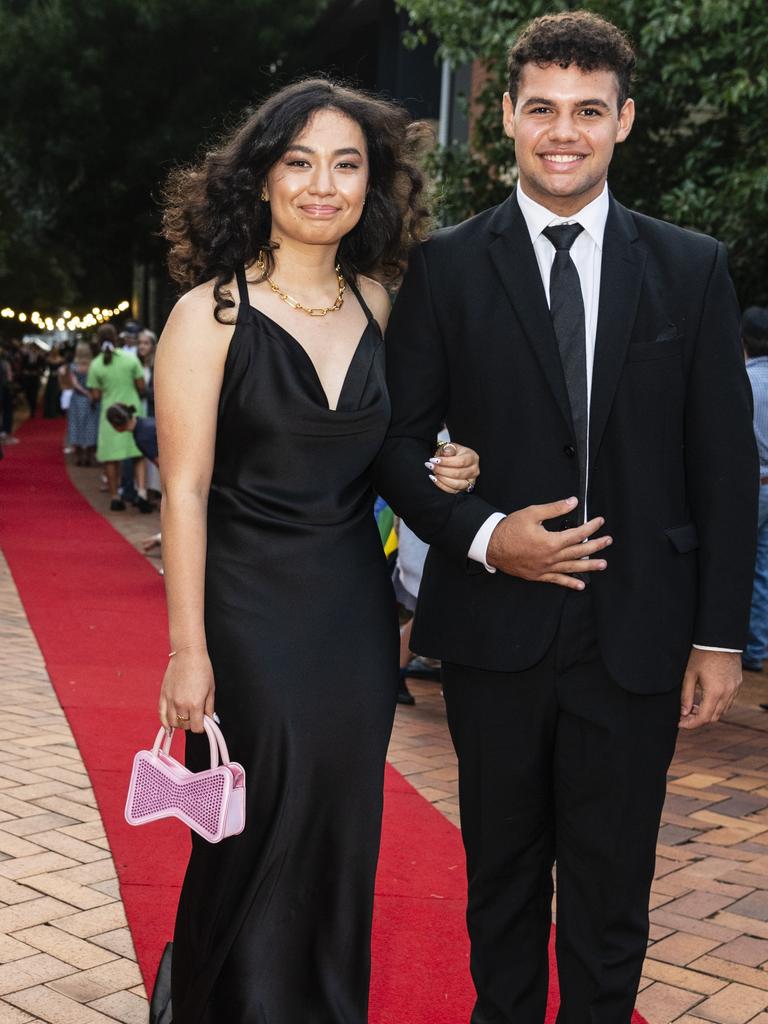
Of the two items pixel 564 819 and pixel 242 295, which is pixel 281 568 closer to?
pixel 242 295

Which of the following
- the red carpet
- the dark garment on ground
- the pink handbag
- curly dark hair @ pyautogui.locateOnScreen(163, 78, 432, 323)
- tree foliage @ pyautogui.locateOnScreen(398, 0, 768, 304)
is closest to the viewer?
the pink handbag

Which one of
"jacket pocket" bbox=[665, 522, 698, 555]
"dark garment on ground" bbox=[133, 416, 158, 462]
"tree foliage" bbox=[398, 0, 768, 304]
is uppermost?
"tree foliage" bbox=[398, 0, 768, 304]

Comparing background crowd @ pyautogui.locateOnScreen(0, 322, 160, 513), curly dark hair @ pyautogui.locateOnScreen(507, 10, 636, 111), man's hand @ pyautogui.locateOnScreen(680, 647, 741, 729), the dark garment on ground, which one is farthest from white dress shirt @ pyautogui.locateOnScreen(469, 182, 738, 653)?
background crowd @ pyautogui.locateOnScreen(0, 322, 160, 513)

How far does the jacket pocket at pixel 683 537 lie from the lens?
267 centimetres

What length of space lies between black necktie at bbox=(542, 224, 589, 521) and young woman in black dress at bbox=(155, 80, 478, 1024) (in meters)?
0.23

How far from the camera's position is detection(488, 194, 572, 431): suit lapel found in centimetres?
266

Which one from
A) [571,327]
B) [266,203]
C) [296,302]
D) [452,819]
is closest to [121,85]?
[452,819]

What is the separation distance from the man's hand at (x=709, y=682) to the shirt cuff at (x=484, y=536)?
1.55 ft

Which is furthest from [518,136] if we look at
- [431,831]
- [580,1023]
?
[431,831]

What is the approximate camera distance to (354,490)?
281 cm

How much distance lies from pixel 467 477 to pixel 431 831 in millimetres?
2458

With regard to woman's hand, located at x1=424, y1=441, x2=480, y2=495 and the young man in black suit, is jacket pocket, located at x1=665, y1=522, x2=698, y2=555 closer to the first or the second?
the young man in black suit

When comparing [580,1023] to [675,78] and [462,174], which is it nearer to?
[675,78]

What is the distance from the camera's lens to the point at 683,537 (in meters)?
2.68
